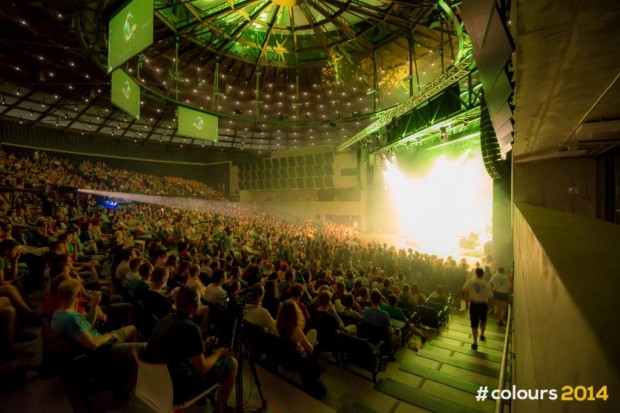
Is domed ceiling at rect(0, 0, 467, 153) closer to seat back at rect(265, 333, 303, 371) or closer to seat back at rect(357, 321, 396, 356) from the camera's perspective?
seat back at rect(357, 321, 396, 356)

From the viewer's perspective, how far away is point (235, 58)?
12.4 meters

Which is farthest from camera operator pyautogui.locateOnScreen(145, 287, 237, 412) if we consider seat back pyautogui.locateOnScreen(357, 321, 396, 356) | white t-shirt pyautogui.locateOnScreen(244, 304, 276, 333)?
seat back pyautogui.locateOnScreen(357, 321, 396, 356)

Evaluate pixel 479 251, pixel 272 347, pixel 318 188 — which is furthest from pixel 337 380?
pixel 318 188

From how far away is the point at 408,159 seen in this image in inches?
688

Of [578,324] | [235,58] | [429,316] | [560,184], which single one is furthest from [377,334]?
[235,58]

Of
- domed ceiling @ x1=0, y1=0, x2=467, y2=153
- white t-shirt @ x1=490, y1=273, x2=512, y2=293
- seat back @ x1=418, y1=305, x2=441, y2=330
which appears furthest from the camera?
domed ceiling @ x1=0, y1=0, x2=467, y2=153

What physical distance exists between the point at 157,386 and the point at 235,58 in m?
12.9

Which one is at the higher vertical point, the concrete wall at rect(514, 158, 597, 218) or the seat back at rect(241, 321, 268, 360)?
the concrete wall at rect(514, 158, 597, 218)

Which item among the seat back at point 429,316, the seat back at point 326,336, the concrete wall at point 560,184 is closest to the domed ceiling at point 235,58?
the concrete wall at point 560,184

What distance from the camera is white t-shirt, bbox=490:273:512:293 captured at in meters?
6.52

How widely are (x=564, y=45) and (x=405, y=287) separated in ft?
15.5

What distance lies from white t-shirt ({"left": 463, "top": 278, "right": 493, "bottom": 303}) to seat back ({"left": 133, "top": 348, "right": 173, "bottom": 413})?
209 inches

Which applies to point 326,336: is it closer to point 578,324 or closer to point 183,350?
point 183,350

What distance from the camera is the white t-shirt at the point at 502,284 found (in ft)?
21.4
